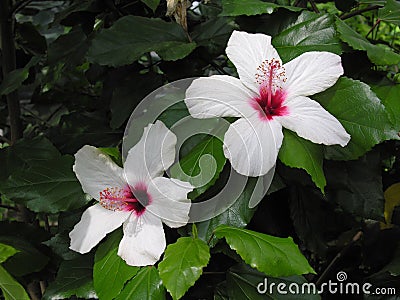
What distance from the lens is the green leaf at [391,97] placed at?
2.46 feet

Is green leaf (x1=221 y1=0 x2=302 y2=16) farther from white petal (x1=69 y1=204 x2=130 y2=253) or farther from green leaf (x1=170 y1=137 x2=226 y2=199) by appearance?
white petal (x1=69 y1=204 x2=130 y2=253)

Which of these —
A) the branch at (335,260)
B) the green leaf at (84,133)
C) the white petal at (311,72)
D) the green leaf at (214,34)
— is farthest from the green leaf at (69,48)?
the branch at (335,260)

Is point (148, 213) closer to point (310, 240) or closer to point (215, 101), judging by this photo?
point (215, 101)

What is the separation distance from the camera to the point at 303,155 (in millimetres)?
657

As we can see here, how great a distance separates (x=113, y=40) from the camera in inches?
33.4

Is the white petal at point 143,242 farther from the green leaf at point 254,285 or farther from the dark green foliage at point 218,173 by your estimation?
the green leaf at point 254,285

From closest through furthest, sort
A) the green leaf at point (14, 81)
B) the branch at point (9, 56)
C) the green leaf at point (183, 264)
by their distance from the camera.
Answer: the green leaf at point (183, 264)
the green leaf at point (14, 81)
the branch at point (9, 56)

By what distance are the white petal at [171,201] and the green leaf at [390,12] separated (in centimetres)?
44

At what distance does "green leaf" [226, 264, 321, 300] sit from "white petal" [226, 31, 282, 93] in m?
0.25

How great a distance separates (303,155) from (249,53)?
165 mm

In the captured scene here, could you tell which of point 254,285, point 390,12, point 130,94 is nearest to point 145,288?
point 254,285

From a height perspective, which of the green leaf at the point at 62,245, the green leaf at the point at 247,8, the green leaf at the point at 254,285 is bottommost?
the green leaf at the point at 62,245

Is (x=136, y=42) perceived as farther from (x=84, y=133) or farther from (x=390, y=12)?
(x=390, y=12)

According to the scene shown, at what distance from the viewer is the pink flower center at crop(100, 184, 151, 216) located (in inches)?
29.0
